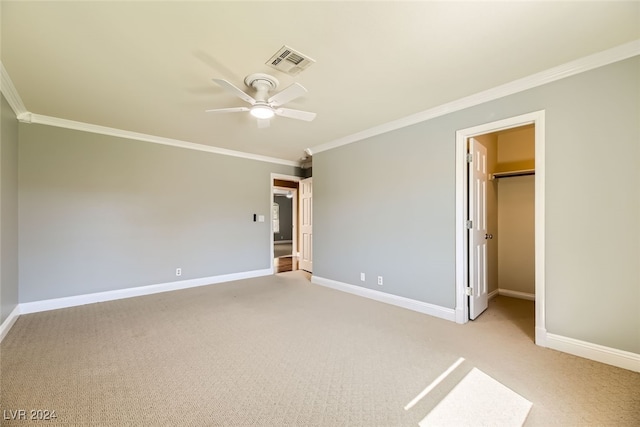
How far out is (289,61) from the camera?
84.3 inches

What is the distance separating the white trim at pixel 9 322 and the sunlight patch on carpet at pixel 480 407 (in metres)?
3.79

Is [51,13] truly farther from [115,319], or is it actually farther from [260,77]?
[115,319]

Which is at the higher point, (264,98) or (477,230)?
(264,98)

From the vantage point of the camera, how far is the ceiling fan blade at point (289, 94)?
6.85 ft

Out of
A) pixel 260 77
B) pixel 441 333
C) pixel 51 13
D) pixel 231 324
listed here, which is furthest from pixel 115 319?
pixel 441 333

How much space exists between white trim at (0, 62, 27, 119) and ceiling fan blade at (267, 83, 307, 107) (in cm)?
229

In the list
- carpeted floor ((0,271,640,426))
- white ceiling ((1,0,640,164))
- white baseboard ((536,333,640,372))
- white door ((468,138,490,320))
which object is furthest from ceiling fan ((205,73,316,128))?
white baseboard ((536,333,640,372))

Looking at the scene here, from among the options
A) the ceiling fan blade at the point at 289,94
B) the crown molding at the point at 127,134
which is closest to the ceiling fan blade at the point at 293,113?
the ceiling fan blade at the point at 289,94

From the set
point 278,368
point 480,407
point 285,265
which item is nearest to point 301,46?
point 278,368

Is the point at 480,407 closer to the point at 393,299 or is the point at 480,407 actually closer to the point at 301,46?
the point at 393,299

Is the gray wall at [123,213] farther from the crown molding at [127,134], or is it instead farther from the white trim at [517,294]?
the white trim at [517,294]

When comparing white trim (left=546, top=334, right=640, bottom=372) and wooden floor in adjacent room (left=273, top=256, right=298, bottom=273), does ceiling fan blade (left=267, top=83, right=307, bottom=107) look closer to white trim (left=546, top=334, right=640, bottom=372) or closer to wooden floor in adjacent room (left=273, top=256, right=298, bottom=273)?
white trim (left=546, top=334, right=640, bottom=372)

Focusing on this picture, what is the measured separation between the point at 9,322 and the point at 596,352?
218 inches

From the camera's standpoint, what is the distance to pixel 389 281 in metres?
3.67
